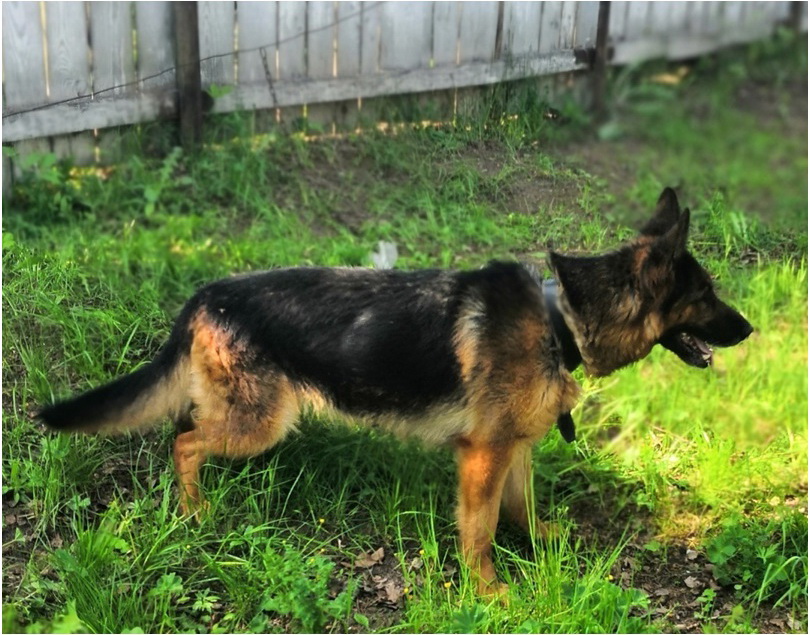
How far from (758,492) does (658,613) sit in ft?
3.59

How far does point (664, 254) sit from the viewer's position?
3385mm

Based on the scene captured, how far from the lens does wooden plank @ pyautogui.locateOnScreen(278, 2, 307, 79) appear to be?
16.5 feet

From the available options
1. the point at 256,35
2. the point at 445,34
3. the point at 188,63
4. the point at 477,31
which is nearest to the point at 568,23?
the point at 477,31

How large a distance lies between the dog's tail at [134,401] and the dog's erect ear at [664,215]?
6.89 feet

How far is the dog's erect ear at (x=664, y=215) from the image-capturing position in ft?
11.8

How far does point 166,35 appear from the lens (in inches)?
188

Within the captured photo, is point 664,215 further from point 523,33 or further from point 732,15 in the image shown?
point 732,15

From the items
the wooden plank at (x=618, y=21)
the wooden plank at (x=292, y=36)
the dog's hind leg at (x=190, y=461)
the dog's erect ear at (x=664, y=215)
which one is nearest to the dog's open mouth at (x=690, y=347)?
the dog's erect ear at (x=664, y=215)

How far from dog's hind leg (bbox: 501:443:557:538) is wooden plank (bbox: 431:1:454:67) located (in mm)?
1985

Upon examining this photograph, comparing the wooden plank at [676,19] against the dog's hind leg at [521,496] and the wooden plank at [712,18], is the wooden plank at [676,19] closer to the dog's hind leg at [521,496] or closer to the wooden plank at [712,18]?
the wooden plank at [712,18]

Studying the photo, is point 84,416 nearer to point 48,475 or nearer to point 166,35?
point 48,475

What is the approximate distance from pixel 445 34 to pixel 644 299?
5.83 feet

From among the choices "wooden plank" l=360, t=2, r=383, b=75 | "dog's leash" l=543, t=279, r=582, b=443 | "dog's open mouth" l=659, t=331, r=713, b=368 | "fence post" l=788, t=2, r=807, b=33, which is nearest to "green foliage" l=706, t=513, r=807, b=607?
"dog's open mouth" l=659, t=331, r=713, b=368

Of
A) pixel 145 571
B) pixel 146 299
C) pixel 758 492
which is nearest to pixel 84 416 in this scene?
pixel 145 571
